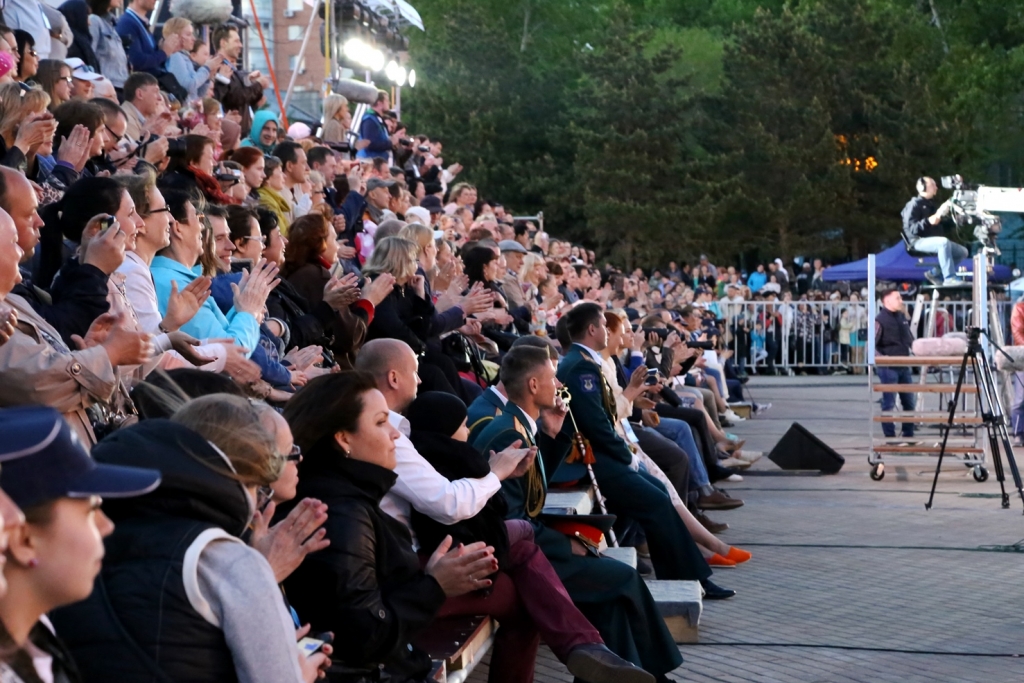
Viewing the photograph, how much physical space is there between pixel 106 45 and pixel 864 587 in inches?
281

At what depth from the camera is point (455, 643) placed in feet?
17.4

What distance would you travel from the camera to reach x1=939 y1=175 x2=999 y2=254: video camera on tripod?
15.1 metres

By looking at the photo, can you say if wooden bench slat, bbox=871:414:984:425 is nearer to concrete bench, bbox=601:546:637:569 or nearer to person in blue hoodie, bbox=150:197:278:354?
concrete bench, bbox=601:546:637:569

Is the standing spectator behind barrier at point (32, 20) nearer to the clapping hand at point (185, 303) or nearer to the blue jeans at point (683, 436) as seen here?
the clapping hand at point (185, 303)

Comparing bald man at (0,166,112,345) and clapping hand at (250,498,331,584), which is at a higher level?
bald man at (0,166,112,345)

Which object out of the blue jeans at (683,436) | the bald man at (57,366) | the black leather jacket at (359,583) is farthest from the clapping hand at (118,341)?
the blue jeans at (683,436)

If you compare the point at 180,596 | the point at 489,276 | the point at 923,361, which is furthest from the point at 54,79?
the point at 923,361

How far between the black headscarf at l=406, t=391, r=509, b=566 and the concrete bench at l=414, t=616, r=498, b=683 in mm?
288

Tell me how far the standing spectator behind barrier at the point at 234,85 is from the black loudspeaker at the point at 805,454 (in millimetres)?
6506

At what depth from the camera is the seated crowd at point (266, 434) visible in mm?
3070

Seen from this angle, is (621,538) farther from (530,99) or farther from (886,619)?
(530,99)

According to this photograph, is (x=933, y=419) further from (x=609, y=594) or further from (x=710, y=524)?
(x=609, y=594)

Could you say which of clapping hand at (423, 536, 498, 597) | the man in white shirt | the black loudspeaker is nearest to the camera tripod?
the black loudspeaker

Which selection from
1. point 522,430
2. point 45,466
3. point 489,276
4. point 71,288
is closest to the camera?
point 45,466
